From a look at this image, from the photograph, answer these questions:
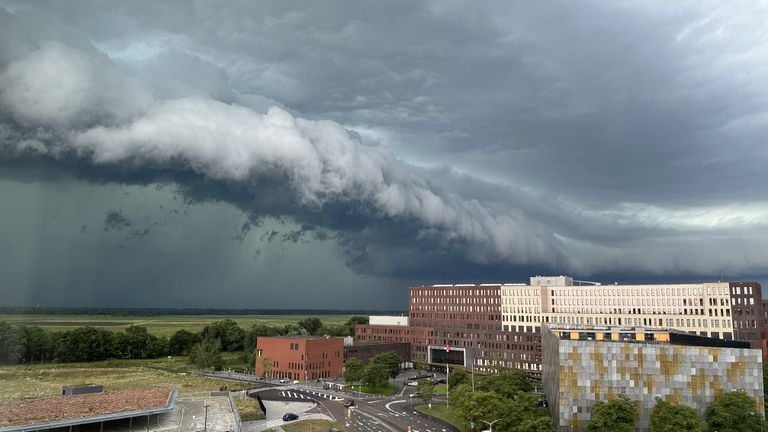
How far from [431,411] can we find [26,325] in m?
101

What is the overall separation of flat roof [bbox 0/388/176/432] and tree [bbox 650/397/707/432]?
2173 inches

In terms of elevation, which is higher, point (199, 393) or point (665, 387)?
point (665, 387)

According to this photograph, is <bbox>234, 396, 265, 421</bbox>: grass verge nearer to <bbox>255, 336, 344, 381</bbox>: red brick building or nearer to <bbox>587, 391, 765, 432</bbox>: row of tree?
<bbox>255, 336, 344, 381</bbox>: red brick building

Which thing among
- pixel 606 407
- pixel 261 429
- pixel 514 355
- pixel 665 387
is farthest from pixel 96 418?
pixel 514 355

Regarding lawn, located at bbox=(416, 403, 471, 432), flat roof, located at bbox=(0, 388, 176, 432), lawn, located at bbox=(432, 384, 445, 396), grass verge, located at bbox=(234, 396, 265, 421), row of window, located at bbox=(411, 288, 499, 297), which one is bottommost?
lawn, located at bbox=(432, 384, 445, 396)

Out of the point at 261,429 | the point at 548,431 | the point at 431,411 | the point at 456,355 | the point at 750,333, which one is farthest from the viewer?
the point at 456,355

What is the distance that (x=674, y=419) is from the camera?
195ft

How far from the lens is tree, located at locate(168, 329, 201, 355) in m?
165

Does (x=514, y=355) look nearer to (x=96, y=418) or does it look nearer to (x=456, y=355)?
(x=456, y=355)

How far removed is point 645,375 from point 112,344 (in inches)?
5410

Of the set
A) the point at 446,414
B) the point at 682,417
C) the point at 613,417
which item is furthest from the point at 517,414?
the point at 446,414

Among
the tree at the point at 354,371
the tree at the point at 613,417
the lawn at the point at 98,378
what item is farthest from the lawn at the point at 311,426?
the tree at the point at 354,371

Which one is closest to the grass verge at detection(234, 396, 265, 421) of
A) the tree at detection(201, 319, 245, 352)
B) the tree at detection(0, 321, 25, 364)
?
the tree at detection(0, 321, 25, 364)

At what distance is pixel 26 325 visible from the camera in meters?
128
